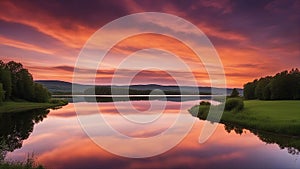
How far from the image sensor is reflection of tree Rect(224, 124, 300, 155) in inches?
1355

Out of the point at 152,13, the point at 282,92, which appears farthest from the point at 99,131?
the point at 282,92

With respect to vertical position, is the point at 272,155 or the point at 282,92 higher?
the point at 282,92

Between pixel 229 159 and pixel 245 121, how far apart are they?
2590 centimetres

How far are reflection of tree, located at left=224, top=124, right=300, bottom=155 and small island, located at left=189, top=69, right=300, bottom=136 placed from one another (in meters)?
1.18

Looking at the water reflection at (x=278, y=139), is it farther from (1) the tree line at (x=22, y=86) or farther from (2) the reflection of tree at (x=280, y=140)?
(1) the tree line at (x=22, y=86)

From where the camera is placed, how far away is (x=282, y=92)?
107m

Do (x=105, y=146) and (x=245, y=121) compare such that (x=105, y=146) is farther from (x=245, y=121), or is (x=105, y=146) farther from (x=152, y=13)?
(x=245, y=121)

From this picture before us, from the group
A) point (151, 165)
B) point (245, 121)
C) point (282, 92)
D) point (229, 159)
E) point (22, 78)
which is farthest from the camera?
point (22, 78)

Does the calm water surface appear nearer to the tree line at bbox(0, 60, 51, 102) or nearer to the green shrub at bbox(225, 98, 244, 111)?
the green shrub at bbox(225, 98, 244, 111)

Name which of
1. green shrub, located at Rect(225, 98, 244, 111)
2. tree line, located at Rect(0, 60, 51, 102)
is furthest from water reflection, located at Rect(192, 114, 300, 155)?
tree line, located at Rect(0, 60, 51, 102)

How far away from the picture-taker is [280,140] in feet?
129

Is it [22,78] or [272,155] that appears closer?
[272,155]

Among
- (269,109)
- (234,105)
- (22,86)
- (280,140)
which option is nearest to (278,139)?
(280,140)

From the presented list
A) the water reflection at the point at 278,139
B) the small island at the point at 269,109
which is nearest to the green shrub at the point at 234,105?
the small island at the point at 269,109
